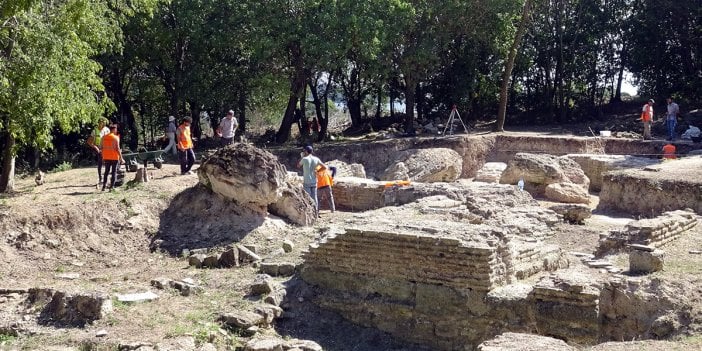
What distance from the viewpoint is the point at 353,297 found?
11.6 m

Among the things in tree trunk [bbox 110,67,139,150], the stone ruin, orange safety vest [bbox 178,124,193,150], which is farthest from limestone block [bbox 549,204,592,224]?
tree trunk [bbox 110,67,139,150]

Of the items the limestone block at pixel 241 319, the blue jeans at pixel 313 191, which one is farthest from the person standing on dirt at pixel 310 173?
the limestone block at pixel 241 319

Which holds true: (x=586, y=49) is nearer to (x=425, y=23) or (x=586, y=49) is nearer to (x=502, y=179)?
(x=425, y=23)

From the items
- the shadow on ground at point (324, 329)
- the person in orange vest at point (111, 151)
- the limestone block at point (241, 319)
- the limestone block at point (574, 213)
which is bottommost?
the shadow on ground at point (324, 329)

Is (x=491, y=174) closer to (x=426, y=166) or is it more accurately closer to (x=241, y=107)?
(x=426, y=166)

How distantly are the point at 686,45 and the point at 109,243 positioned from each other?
23351 millimetres

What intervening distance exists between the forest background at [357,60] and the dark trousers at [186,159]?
69.5 inches

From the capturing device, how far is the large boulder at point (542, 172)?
1992 cm

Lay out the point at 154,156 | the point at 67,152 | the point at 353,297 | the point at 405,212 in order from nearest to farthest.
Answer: the point at 353,297 < the point at 405,212 < the point at 154,156 < the point at 67,152

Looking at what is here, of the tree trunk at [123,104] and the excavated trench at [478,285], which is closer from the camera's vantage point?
the excavated trench at [478,285]

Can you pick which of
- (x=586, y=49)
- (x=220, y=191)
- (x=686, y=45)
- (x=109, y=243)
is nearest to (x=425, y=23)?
(x=586, y=49)

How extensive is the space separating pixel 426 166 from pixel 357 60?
6.16m

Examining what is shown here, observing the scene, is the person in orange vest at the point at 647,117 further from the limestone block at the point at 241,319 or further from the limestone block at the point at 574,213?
the limestone block at the point at 241,319

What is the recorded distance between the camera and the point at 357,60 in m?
26.8
